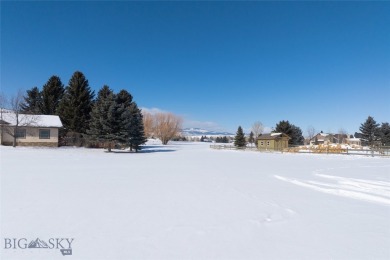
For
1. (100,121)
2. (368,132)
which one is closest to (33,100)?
(100,121)

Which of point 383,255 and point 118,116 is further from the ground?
point 118,116

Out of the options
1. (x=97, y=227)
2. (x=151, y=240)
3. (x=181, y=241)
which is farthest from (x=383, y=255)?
(x=97, y=227)

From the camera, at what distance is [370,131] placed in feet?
193

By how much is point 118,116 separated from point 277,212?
2769cm

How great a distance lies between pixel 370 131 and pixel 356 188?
62.5 metres

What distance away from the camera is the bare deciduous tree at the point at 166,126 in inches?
2790

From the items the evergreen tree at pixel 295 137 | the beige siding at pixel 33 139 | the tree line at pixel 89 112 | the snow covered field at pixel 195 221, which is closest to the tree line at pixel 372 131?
the evergreen tree at pixel 295 137

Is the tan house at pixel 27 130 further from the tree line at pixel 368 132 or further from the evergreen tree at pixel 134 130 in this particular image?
the tree line at pixel 368 132

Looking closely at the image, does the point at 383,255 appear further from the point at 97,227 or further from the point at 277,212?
the point at 97,227

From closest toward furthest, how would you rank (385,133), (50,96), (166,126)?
1. (50,96)
2. (385,133)
3. (166,126)

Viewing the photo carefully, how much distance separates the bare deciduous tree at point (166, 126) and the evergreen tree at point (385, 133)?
173ft

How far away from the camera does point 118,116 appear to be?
3055 cm

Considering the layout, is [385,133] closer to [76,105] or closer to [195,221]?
[76,105]

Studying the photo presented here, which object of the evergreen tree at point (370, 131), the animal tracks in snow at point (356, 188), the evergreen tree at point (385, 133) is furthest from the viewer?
the evergreen tree at point (370, 131)
